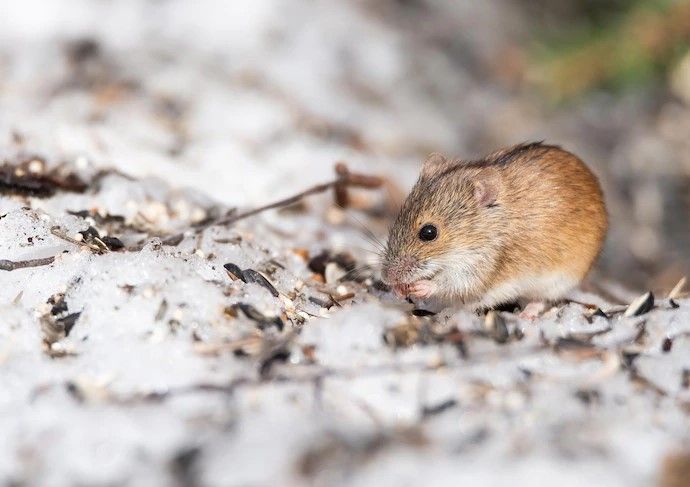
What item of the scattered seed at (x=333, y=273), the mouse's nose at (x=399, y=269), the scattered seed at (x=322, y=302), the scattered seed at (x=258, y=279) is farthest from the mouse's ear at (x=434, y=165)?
the scattered seed at (x=258, y=279)

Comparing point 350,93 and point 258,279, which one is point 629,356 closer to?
point 258,279

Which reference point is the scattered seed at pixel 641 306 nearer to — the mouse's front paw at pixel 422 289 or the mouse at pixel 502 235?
the mouse at pixel 502 235

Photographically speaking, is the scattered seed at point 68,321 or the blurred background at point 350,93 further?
the blurred background at point 350,93

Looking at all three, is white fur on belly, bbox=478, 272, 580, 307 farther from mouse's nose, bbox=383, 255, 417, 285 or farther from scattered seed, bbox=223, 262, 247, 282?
scattered seed, bbox=223, 262, 247, 282

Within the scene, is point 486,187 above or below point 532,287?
above

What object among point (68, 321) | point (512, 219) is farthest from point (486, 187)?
point (68, 321)

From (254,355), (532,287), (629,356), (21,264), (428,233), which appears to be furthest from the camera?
(428,233)

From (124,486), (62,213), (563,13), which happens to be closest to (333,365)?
(124,486)

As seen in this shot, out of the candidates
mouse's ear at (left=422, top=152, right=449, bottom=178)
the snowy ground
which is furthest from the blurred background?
mouse's ear at (left=422, top=152, right=449, bottom=178)
